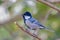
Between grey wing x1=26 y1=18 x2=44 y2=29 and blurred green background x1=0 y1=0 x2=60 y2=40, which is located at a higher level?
grey wing x1=26 y1=18 x2=44 y2=29

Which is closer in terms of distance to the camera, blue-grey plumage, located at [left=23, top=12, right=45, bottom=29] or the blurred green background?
blue-grey plumage, located at [left=23, top=12, right=45, bottom=29]

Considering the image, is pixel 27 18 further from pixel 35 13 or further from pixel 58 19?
pixel 58 19

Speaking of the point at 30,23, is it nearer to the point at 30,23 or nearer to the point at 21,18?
the point at 30,23

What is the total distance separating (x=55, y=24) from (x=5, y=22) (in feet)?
1.75

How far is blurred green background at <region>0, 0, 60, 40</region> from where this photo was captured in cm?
259

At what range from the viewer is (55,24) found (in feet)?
9.23

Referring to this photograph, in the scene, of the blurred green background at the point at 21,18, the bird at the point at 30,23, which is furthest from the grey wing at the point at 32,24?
the blurred green background at the point at 21,18

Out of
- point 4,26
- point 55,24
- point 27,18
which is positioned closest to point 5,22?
point 4,26

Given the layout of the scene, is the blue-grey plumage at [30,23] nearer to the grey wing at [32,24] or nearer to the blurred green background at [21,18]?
the grey wing at [32,24]

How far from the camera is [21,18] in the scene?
2.77 meters

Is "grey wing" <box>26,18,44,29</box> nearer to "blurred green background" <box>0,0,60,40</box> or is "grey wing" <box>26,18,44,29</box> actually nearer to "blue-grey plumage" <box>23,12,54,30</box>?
"blue-grey plumage" <box>23,12,54,30</box>

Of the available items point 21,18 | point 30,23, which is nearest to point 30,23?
point 30,23

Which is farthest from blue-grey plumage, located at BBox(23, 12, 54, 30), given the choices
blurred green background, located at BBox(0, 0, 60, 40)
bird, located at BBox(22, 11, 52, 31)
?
blurred green background, located at BBox(0, 0, 60, 40)

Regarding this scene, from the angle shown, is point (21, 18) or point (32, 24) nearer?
point (32, 24)
